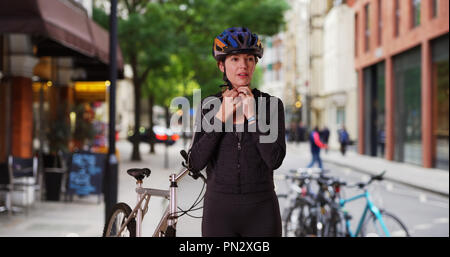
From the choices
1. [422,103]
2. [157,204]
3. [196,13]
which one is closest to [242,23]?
[196,13]

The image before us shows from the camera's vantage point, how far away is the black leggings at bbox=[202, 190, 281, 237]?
2.43 m

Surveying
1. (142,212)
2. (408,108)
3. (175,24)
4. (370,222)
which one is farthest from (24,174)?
(408,108)

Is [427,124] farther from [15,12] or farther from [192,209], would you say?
[192,209]

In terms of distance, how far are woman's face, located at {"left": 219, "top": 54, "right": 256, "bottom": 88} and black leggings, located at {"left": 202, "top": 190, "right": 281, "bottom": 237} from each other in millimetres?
483

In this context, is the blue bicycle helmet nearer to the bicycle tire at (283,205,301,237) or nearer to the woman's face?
the woman's face

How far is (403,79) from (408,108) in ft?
4.92

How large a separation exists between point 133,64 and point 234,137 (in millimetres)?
21844

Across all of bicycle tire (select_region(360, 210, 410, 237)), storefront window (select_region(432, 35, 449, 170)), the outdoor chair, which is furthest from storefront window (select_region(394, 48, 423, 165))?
bicycle tire (select_region(360, 210, 410, 237))

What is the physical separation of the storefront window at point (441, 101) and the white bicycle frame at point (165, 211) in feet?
65.1

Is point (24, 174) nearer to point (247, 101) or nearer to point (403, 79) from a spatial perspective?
point (247, 101)

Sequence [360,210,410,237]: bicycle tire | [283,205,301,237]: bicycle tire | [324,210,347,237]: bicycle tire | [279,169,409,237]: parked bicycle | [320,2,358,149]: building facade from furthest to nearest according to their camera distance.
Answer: [320,2,358,149]: building facade < [283,205,301,237]: bicycle tire < [324,210,347,237]: bicycle tire < [279,169,409,237]: parked bicycle < [360,210,410,237]: bicycle tire

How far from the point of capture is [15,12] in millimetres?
A: 8109

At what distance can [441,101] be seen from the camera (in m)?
21.9

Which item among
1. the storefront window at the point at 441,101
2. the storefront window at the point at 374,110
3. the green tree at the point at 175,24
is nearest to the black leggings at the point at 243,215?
the green tree at the point at 175,24
